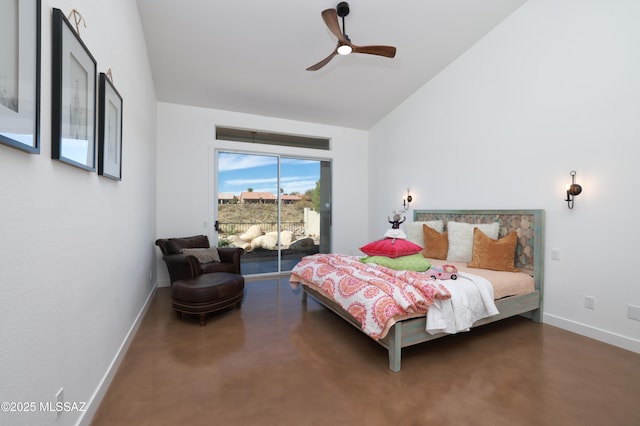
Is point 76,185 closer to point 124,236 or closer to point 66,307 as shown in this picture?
point 66,307

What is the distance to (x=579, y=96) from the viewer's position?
2.88 meters


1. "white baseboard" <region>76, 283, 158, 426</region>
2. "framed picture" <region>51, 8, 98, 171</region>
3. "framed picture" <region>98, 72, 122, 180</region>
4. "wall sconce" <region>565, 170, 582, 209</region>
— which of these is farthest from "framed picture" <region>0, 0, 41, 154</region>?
"wall sconce" <region>565, 170, 582, 209</region>

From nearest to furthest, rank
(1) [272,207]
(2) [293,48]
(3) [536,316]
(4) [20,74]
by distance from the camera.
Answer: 1. (4) [20,74]
2. (3) [536,316]
3. (2) [293,48]
4. (1) [272,207]

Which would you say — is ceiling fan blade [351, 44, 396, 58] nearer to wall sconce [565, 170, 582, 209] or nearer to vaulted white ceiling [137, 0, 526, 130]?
vaulted white ceiling [137, 0, 526, 130]

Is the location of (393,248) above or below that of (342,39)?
below

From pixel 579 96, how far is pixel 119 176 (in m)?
4.51

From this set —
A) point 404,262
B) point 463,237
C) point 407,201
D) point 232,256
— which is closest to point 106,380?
point 232,256

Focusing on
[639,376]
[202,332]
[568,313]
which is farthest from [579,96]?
[202,332]

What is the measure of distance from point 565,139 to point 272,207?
175 inches

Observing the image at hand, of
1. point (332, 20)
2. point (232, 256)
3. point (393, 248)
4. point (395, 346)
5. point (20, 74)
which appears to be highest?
point (332, 20)

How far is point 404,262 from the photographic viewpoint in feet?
10.0

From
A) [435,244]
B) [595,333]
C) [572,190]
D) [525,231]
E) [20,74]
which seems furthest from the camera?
[435,244]

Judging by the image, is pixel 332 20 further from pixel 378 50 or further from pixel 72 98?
pixel 72 98

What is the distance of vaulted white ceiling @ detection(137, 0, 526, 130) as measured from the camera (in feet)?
10.4
